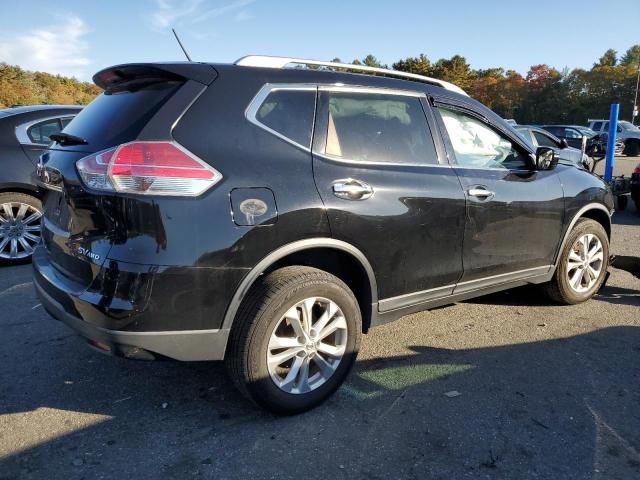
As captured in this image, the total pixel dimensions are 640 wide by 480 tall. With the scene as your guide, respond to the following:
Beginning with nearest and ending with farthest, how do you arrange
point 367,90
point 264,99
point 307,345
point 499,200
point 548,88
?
point 264,99 → point 307,345 → point 367,90 → point 499,200 → point 548,88

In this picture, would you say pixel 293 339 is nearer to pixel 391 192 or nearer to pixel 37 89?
pixel 391 192

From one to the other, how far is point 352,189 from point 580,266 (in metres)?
2.76

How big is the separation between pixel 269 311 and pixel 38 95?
43053 mm

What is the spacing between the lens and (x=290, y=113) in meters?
2.73

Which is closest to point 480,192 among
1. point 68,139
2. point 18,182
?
point 68,139

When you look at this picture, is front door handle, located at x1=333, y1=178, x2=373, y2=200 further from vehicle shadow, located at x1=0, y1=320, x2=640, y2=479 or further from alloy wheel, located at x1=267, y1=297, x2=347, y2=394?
vehicle shadow, located at x1=0, y1=320, x2=640, y2=479

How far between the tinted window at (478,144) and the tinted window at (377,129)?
0.26 m

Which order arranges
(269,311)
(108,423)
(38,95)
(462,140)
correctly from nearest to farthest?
1. (269,311)
2. (108,423)
3. (462,140)
4. (38,95)

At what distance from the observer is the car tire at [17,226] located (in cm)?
559

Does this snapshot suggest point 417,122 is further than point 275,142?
Yes

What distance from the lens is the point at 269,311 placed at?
8.29 feet

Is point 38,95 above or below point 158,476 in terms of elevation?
above

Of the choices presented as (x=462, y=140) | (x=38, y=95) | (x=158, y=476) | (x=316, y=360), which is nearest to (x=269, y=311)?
(x=316, y=360)

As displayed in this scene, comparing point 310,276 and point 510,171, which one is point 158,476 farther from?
point 510,171
